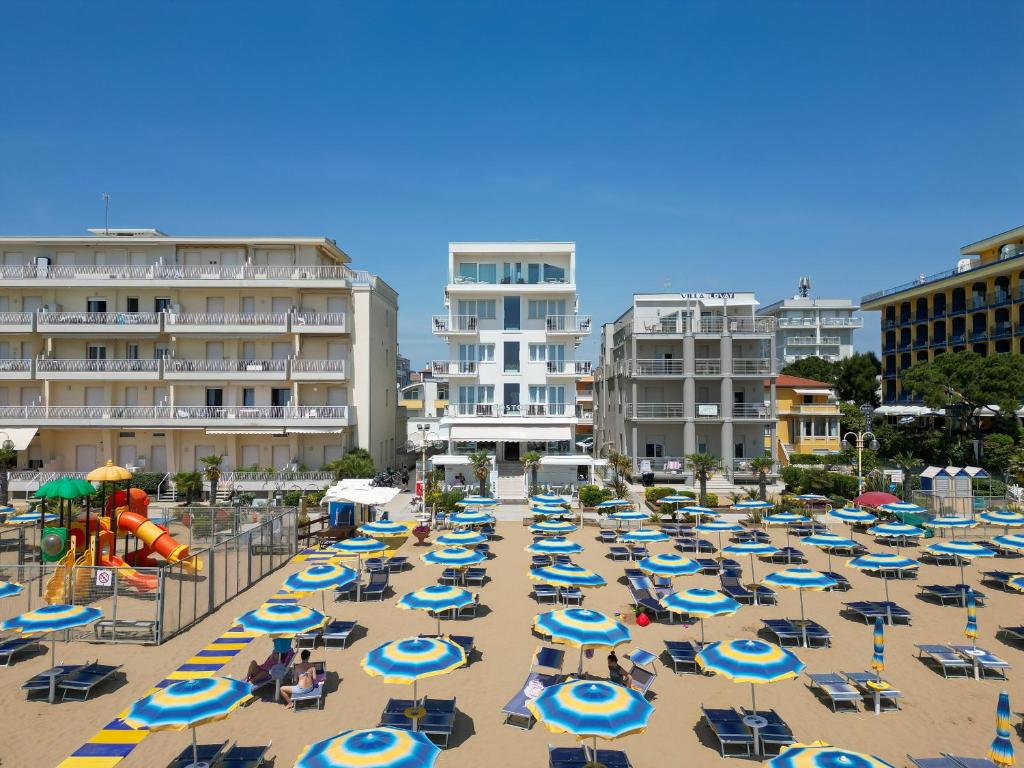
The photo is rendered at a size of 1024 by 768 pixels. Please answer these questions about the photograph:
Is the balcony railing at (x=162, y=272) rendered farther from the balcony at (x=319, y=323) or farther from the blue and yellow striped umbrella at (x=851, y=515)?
the blue and yellow striped umbrella at (x=851, y=515)

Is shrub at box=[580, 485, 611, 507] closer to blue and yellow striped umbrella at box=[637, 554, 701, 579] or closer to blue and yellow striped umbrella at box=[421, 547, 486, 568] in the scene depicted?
blue and yellow striped umbrella at box=[421, 547, 486, 568]

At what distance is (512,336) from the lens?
4409 centimetres

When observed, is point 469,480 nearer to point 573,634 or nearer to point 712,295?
point 712,295

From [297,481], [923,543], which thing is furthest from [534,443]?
[923,543]

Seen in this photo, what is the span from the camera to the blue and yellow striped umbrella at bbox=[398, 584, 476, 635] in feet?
50.4

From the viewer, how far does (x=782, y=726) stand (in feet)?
38.3

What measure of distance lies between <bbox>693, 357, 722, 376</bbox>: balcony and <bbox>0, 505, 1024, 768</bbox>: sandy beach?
26.2m

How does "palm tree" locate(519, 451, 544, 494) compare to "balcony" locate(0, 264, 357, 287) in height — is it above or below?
below

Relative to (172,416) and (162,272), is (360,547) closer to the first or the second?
(172,416)

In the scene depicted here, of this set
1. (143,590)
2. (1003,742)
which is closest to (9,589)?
(143,590)

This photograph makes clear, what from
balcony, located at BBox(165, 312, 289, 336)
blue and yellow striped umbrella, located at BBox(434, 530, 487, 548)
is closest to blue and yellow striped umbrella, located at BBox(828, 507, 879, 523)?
blue and yellow striped umbrella, located at BBox(434, 530, 487, 548)

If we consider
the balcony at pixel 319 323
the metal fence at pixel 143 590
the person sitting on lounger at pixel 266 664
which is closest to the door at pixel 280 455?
the balcony at pixel 319 323

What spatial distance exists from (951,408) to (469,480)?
34.5 metres

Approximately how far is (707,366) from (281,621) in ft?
123
